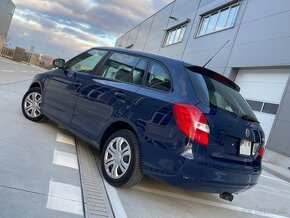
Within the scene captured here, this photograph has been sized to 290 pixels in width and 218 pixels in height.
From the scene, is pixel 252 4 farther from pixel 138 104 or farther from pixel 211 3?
pixel 138 104

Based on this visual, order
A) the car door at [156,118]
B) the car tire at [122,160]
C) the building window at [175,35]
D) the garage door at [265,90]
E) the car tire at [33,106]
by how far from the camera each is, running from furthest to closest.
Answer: the building window at [175,35] < the garage door at [265,90] < the car tire at [33,106] < the car tire at [122,160] < the car door at [156,118]

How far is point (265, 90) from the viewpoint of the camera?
14.9 metres

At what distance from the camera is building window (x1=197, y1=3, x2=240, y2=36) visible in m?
19.5

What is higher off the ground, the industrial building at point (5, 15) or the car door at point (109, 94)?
the industrial building at point (5, 15)

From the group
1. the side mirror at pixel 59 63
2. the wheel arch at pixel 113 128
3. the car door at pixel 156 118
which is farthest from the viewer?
the side mirror at pixel 59 63

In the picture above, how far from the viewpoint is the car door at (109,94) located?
4.93 meters

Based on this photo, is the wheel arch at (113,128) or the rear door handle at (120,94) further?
the rear door handle at (120,94)

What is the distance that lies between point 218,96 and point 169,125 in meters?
0.77

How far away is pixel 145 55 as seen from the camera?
5.20 meters

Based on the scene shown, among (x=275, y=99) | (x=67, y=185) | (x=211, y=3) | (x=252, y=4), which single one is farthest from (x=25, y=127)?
(x=211, y=3)

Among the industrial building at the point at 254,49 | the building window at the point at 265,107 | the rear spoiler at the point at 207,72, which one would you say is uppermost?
the industrial building at the point at 254,49

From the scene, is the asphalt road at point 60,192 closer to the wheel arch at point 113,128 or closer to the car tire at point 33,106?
the car tire at point 33,106

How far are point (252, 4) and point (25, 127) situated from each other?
1376 cm

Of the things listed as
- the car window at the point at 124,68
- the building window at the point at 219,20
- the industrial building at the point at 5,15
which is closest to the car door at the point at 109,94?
the car window at the point at 124,68
